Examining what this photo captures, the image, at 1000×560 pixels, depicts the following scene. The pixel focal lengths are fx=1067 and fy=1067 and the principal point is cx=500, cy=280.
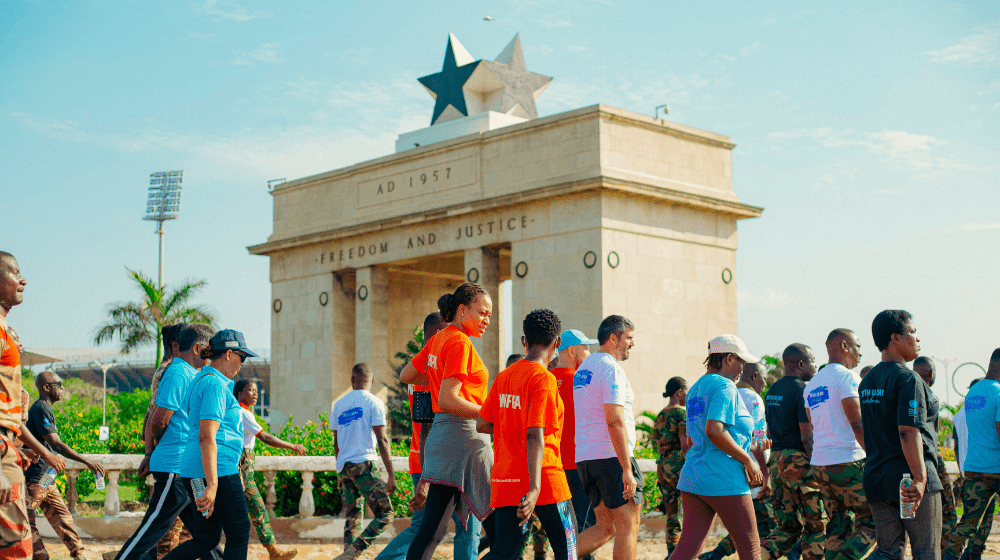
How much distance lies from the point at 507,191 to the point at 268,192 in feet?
32.6

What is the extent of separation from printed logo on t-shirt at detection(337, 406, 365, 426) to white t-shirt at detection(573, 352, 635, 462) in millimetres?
2511

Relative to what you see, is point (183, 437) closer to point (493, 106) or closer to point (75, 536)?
point (75, 536)

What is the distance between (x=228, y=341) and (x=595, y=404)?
2.47 m

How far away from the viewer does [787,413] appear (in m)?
8.45

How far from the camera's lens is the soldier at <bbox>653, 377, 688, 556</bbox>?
9.39 metres

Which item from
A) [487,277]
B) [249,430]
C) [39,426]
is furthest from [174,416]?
[487,277]

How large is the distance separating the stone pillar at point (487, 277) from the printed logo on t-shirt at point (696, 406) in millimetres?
19489

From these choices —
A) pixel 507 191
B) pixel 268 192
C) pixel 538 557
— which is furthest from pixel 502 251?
pixel 538 557

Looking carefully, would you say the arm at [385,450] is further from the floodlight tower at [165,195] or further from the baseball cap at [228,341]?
the floodlight tower at [165,195]

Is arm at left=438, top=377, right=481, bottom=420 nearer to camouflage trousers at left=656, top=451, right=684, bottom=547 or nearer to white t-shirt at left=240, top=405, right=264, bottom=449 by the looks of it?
white t-shirt at left=240, top=405, right=264, bottom=449

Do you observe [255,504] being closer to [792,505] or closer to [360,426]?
[360,426]

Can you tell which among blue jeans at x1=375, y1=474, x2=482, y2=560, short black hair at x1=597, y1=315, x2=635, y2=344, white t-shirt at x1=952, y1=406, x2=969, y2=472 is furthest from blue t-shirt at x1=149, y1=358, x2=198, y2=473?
white t-shirt at x1=952, y1=406, x2=969, y2=472

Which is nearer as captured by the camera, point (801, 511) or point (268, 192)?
point (801, 511)

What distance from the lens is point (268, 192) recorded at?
32.7 meters
